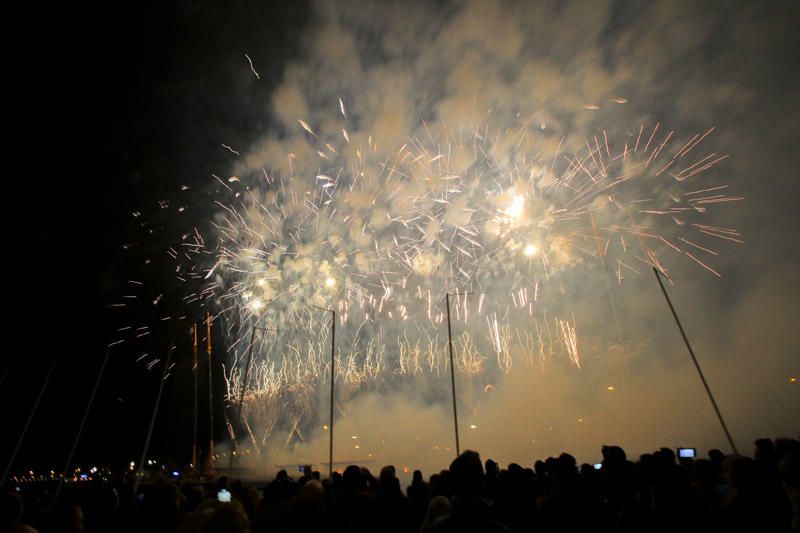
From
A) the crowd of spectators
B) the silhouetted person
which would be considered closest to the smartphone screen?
the crowd of spectators

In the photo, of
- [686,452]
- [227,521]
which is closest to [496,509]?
[227,521]

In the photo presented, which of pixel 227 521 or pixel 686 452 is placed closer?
pixel 227 521

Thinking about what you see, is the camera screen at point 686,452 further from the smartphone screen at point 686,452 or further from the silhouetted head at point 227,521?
the silhouetted head at point 227,521

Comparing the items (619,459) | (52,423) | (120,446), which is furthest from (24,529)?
(120,446)

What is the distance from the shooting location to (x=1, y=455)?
40906 millimetres

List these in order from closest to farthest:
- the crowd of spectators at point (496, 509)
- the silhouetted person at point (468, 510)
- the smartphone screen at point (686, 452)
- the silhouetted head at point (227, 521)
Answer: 1. the silhouetted person at point (468, 510)
2. the silhouetted head at point (227, 521)
3. the crowd of spectators at point (496, 509)
4. the smartphone screen at point (686, 452)

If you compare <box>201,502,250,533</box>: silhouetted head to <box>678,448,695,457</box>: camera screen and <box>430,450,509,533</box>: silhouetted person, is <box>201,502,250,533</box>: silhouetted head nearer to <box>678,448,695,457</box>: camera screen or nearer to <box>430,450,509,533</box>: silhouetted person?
<box>430,450,509,533</box>: silhouetted person

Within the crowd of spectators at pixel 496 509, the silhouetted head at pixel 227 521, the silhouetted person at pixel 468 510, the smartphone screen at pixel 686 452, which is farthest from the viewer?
the smartphone screen at pixel 686 452

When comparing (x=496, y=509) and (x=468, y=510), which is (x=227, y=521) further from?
(x=496, y=509)

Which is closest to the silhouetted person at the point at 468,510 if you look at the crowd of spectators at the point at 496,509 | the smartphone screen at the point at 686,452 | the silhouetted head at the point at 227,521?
the crowd of spectators at the point at 496,509

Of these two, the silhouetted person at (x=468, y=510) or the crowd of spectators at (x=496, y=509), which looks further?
the crowd of spectators at (x=496, y=509)

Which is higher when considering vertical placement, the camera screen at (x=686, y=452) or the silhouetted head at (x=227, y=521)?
the camera screen at (x=686, y=452)

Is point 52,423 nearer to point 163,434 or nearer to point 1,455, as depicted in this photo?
point 1,455

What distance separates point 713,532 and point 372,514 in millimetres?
4350
